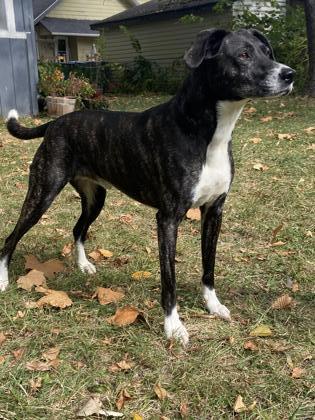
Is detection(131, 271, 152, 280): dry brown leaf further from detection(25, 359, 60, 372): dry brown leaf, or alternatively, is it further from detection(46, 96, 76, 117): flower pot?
detection(46, 96, 76, 117): flower pot

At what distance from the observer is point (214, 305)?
11.0ft

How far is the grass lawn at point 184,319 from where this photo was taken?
2504 mm

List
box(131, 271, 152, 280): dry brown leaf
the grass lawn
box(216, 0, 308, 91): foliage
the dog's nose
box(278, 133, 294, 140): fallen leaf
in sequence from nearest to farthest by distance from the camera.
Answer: the grass lawn → the dog's nose → box(131, 271, 152, 280): dry brown leaf → box(278, 133, 294, 140): fallen leaf → box(216, 0, 308, 91): foliage

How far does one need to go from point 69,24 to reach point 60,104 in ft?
58.2

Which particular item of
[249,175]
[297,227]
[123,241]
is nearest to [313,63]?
[249,175]

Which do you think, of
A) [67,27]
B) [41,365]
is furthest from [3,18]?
[67,27]

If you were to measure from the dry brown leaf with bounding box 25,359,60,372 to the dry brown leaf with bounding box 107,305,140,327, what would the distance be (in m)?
0.52

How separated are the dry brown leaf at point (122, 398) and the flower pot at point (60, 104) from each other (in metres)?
8.05

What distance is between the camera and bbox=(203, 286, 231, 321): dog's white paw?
330cm

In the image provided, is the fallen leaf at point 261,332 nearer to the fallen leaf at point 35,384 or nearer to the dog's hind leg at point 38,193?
the fallen leaf at point 35,384

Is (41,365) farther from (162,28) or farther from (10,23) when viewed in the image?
(162,28)

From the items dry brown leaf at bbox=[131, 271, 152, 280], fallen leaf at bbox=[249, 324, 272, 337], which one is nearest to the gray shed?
dry brown leaf at bbox=[131, 271, 152, 280]

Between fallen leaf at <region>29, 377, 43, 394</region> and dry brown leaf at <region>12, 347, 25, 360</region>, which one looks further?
dry brown leaf at <region>12, 347, 25, 360</region>

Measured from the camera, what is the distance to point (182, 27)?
1783 centimetres
